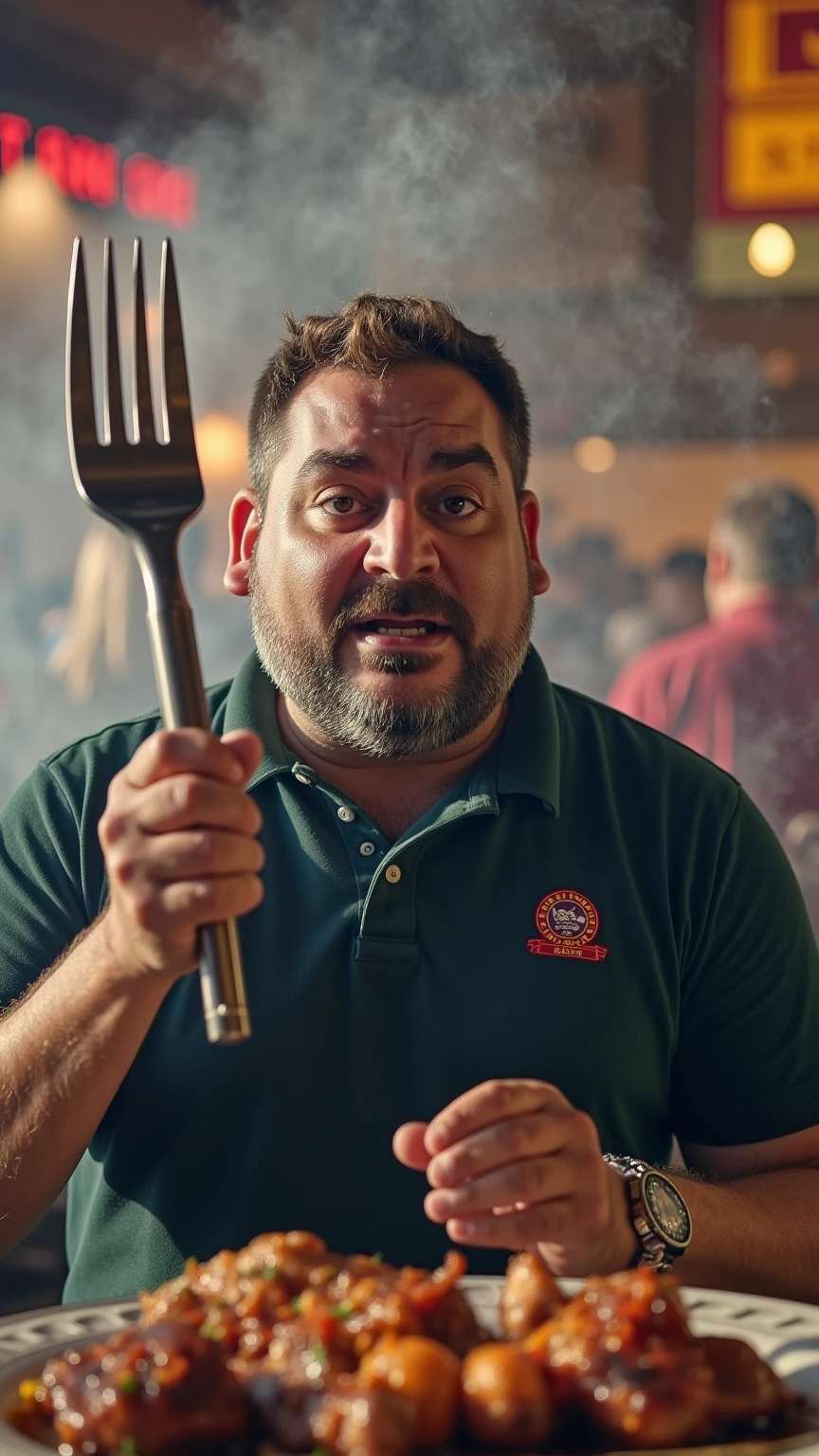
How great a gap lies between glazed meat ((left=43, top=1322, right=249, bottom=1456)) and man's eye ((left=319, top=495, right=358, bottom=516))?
3.16ft

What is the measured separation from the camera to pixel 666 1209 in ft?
4.50

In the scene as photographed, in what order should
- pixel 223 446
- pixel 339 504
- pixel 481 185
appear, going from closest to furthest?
pixel 339 504, pixel 481 185, pixel 223 446

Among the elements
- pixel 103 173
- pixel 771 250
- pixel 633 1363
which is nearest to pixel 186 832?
pixel 633 1363

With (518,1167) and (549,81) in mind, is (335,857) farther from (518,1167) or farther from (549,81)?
(549,81)

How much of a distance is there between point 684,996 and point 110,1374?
36.9 inches

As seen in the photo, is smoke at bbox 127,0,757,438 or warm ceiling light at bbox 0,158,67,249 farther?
warm ceiling light at bbox 0,158,67,249

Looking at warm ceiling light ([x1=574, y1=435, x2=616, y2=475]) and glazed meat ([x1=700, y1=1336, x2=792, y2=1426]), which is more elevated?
warm ceiling light ([x1=574, y1=435, x2=616, y2=475])

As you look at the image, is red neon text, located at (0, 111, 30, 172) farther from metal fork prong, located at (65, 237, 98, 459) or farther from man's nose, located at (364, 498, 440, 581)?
metal fork prong, located at (65, 237, 98, 459)

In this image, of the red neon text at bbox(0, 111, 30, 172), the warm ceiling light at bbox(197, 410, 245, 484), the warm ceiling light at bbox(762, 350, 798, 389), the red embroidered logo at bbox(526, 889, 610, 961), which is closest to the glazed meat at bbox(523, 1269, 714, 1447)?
the red embroidered logo at bbox(526, 889, 610, 961)

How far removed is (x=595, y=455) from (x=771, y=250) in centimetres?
63

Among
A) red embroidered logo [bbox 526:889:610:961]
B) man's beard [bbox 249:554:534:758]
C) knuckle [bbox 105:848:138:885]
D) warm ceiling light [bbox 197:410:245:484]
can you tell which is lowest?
red embroidered logo [bbox 526:889:610:961]

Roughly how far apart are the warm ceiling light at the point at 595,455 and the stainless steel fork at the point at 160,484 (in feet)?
9.12

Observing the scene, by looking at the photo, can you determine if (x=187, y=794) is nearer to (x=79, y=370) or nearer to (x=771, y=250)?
(x=79, y=370)

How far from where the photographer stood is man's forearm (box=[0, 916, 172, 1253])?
1340 mm
